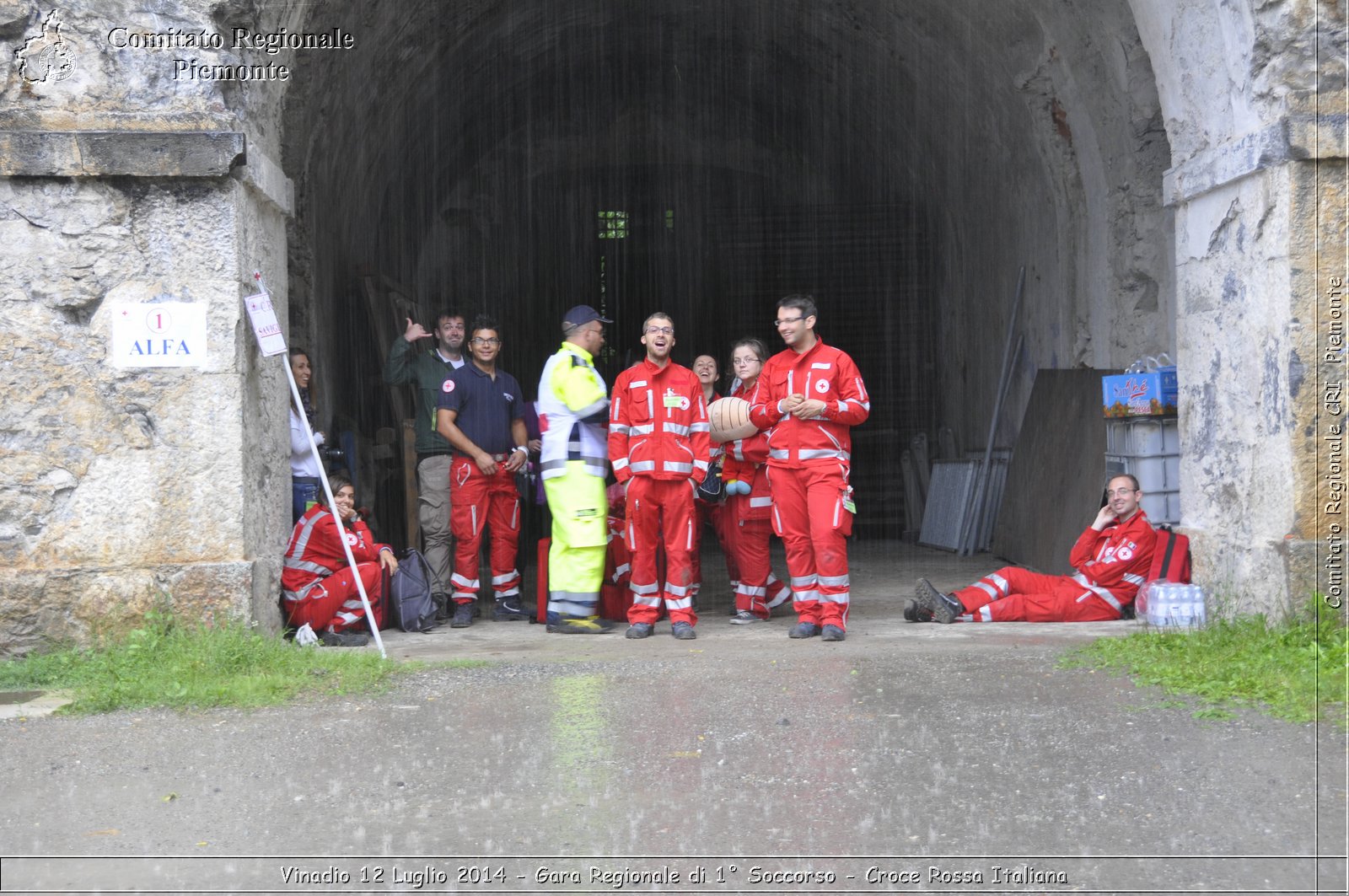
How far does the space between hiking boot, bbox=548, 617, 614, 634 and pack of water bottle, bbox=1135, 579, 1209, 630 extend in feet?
9.28

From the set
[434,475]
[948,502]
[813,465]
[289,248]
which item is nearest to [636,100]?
[948,502]

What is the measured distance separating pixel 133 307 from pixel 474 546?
2.39m

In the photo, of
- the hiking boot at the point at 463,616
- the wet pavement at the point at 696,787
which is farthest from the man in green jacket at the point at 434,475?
the wet pavement at the point at 696,787

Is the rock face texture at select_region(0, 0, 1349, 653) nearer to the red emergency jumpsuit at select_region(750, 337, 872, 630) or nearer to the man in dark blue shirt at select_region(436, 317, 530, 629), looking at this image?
the man in dark blue shirt at select_region(436, 317, 530, 629)

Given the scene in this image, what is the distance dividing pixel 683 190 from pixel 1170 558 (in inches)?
439

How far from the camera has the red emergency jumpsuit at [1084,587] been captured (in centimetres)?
730

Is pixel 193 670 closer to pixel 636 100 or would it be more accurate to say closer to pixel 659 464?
pixel 659 464

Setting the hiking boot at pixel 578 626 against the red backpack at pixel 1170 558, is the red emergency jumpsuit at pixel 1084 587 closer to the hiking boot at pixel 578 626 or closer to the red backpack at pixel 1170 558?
the red backpack at pixel 1170 558

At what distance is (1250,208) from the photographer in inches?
248

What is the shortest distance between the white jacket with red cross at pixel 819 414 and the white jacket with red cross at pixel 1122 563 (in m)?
1.56

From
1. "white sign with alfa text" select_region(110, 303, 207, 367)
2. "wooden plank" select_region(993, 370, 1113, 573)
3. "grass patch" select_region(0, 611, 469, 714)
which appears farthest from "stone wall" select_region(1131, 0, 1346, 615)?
"white sign with alfa text" select_region(110, 303, 207, 367)

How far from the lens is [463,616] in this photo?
7770 mm

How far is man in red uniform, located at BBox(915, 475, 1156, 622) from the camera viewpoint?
731cm

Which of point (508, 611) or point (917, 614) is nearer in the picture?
point (917, 614)
